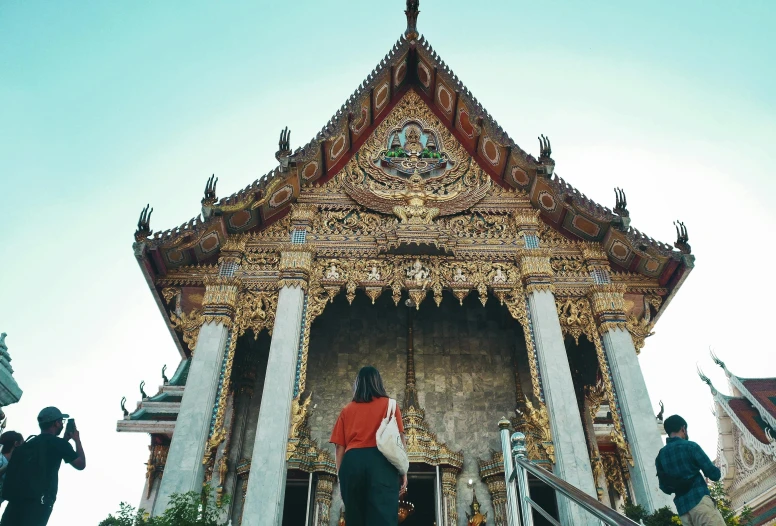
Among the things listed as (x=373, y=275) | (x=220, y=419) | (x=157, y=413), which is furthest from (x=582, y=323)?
(x=157, y=413)

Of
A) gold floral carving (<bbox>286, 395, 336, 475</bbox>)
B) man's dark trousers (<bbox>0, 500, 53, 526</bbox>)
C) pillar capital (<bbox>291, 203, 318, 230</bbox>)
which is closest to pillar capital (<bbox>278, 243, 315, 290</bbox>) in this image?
pillar capital (<bbox>291, 203, 318, 230</bbox>)

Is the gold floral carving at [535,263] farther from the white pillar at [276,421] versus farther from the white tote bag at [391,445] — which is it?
the white tote bag at [391,445]

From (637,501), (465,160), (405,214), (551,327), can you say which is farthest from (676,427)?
(465,160)

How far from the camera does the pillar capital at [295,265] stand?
870 cm

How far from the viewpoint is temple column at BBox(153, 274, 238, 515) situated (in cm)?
691

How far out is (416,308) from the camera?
9.84 m

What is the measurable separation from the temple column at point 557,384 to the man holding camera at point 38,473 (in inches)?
→ 217

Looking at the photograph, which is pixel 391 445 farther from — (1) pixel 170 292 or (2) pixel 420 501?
(2) pixel 420 501

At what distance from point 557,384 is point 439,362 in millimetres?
3076

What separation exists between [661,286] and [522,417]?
320 cm

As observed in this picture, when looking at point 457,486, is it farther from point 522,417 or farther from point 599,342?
point 599,342

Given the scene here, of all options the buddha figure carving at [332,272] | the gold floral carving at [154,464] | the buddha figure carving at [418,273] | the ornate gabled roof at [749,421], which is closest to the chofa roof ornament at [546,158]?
the buddha figure carving at [418,273]

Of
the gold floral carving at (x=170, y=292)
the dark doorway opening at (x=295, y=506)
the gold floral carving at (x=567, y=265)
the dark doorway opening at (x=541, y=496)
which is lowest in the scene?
the dark doorway opening at (x=295, y=506)

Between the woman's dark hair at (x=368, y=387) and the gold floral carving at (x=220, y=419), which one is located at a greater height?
the gold floral carving at (x=220, y=419)
